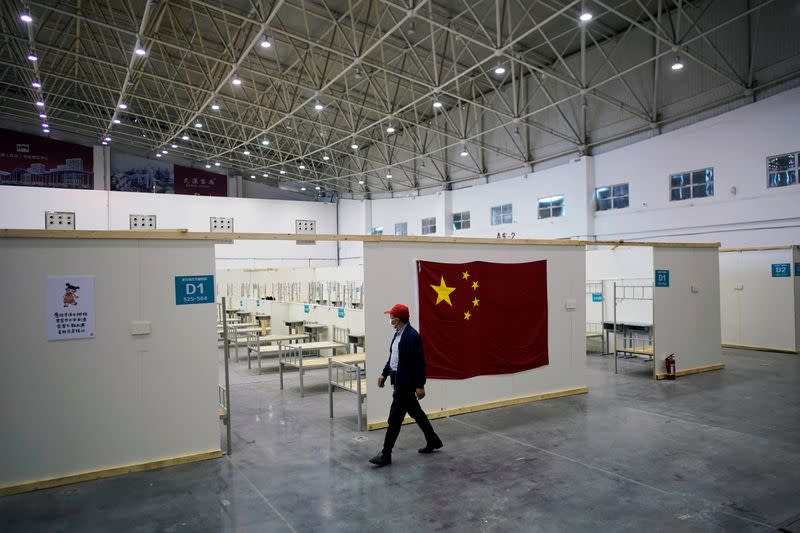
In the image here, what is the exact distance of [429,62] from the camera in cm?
1852

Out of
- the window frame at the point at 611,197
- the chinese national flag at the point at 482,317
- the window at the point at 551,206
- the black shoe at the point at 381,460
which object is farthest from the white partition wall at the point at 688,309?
the window at the point at 551,206

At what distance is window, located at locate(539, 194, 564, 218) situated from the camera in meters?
20.0

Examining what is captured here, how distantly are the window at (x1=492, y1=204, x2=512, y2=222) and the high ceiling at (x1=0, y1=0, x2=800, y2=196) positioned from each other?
5.29ft

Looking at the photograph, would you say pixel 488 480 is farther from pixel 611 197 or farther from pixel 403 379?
pixel 611 197

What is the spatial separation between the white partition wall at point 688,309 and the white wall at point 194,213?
60.1 feet

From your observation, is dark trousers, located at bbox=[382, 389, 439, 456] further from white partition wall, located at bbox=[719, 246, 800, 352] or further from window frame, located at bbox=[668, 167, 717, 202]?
window frame, located at bbox=[668, 167, 717, 202]

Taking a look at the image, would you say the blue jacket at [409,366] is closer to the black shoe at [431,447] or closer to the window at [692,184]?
the black shoe at [431,447]

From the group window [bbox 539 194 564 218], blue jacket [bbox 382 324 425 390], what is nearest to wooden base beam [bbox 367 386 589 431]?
blue jacket [bbox 382 324 425 390]

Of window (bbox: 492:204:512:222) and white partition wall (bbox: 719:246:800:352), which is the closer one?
white partition wall (bbox: 719:246:800:352)

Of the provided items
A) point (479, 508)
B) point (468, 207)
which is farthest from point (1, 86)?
point (479, 508)

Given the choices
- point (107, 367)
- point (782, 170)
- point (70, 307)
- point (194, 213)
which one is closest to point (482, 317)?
point (107, 367)

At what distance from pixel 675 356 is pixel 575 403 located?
129 inches

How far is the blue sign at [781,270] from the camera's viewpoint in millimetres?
12508

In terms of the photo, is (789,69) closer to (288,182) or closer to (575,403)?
(575,403)
